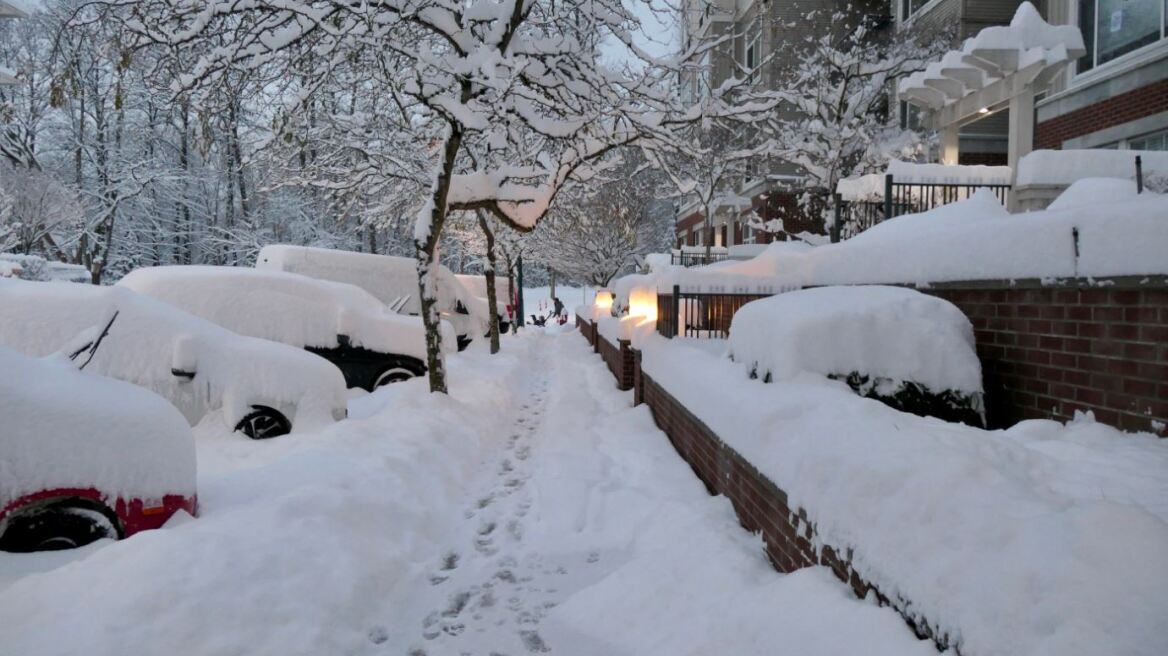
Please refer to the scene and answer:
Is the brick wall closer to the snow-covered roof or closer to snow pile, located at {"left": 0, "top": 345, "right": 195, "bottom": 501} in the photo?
the snow-covered roof

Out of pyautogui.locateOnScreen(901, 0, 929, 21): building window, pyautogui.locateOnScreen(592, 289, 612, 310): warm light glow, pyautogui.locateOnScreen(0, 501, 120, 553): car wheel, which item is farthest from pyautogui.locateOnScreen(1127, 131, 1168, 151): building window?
pyautogui.locateOnScreen(0, 501, 120, 553): car wheel

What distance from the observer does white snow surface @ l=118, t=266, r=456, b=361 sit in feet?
29.2

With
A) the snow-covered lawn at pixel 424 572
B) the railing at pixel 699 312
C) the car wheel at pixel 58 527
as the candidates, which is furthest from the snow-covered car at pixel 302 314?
the car wheel at pixel 58 527

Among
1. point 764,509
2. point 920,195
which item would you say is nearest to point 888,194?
point 920,195

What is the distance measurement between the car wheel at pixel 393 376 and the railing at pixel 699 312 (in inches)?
165

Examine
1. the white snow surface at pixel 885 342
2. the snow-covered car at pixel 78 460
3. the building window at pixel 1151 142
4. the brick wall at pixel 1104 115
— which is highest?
the brick wall at pixel 1104 115

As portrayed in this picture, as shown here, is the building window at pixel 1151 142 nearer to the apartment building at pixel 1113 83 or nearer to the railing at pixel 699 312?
the apartment building at pixel 1113 83

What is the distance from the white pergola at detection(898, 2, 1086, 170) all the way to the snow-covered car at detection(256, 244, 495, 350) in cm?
1016

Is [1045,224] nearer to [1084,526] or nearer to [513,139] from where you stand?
[1084,526]

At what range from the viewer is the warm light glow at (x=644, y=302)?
1049cm

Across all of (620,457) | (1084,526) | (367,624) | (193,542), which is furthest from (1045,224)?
(193,542)

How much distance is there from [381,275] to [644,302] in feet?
24.9

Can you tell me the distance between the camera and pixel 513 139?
977 cm

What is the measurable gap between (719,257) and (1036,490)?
75.8ft
